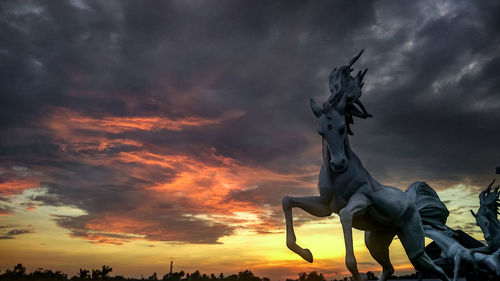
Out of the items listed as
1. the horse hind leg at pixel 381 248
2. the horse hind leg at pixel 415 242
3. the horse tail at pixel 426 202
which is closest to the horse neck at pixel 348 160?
the horse hind leg at pixel 415 242

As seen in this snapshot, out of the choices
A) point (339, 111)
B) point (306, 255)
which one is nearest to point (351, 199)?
point (306, 255)

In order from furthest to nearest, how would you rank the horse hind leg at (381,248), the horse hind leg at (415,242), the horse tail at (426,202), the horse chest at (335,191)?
the horse tail at (426,202) → the horse hind leg at (381,248) → the horse hind leg at (415,242) → the horse chest at (335,191)

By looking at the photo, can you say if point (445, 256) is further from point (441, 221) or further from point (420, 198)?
point (420, 198)

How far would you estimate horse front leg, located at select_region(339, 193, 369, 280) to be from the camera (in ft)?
15.8

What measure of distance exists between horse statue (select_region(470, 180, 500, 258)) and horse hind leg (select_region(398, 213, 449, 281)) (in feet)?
18.9

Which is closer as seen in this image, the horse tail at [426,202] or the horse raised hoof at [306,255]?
the horse raised hoof at [306,255]

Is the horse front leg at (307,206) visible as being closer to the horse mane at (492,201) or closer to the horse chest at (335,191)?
the horse chest at (335,191)

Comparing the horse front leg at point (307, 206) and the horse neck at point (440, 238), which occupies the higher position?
the horse front leg at point (307, 206)

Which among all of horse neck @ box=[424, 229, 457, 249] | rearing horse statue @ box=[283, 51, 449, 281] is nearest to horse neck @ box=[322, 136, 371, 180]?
rearing horse statue @ box=[283, 51, 449, 281]

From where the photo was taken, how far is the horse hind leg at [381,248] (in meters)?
6.43

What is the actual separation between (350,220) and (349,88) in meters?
1.86

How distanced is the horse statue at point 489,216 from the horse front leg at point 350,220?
24.4 ft

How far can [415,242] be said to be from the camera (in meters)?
6.18

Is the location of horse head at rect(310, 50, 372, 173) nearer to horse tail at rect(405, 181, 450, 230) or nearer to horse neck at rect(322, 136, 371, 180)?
horse neck at rect(322, 136, 371, 180)
